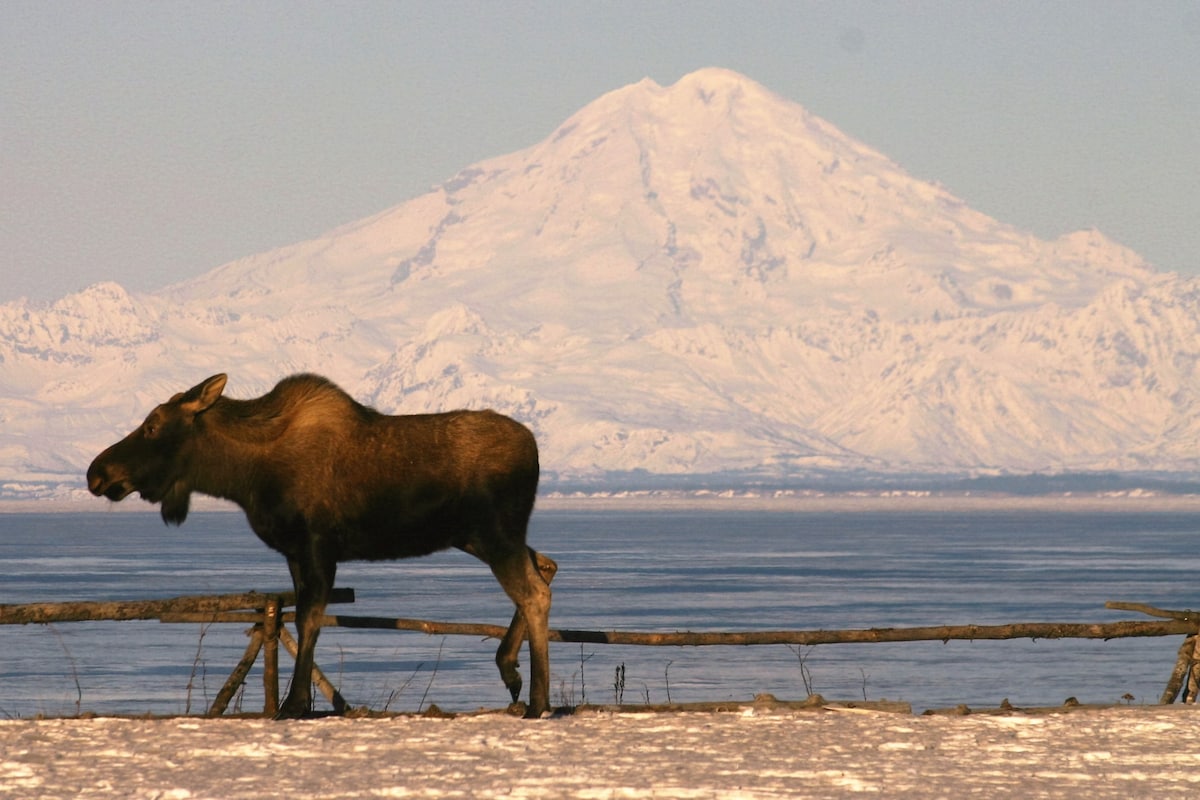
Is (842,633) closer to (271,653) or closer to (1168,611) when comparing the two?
(1168,611)

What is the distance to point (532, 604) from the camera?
1403 cm

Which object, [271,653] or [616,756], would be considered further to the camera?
[271,653]

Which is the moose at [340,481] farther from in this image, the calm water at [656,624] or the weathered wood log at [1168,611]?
the weathered wood log at [1168,611]

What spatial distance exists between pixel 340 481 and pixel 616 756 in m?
2.95

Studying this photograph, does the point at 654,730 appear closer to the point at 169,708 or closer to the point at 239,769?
the point at 239,769

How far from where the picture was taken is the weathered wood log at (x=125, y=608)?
14.0 m

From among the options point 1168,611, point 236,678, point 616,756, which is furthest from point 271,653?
point 1168,611

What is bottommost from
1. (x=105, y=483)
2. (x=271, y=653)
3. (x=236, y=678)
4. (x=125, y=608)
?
(x=236, y=678)

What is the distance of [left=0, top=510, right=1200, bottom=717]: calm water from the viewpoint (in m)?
41.9

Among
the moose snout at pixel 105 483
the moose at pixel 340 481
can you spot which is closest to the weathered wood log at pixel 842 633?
the moose at pixel 340 481

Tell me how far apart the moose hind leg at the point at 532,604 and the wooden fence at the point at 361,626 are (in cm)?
116

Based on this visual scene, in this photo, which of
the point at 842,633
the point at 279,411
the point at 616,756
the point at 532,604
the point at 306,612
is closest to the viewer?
the point at 616,756

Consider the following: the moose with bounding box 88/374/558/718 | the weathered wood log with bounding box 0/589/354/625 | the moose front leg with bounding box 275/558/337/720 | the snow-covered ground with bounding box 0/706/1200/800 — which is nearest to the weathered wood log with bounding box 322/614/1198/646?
the weathered wood log with bounding box 0/589/354/625

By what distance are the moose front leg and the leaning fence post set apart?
11.4 inches
